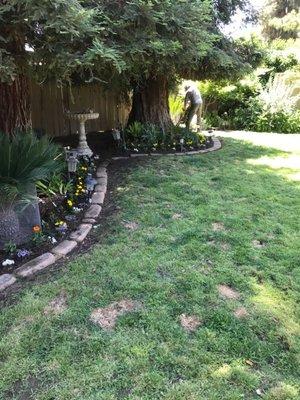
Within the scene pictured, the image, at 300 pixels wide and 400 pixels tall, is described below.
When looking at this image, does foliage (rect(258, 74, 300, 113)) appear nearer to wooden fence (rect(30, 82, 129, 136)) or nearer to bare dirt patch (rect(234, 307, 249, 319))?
wooden fence (rect(30, 82, 129, 136))

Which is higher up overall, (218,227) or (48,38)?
(48,38)

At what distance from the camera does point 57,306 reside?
231 cm

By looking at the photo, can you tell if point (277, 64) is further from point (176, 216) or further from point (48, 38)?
point (48, 38)

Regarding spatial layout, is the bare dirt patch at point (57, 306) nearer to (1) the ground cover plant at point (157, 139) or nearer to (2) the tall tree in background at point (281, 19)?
(1) the ground cover plant at point (157, 139)

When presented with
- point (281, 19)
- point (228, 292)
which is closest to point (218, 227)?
point (228, 292)

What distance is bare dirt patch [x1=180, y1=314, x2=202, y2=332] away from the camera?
2119mm

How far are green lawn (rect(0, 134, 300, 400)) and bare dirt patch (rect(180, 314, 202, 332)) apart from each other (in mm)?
29

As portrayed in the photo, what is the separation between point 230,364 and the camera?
73.7 inches

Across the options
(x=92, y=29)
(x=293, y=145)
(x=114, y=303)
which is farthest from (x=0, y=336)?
(x=293, y=145)

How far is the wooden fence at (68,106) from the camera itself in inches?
288

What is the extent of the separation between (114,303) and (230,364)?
32.0 inches

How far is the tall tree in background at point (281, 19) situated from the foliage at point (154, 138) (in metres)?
15.9

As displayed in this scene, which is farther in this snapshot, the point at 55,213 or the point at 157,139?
the point at 157,139

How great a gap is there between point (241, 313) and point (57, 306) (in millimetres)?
1155
